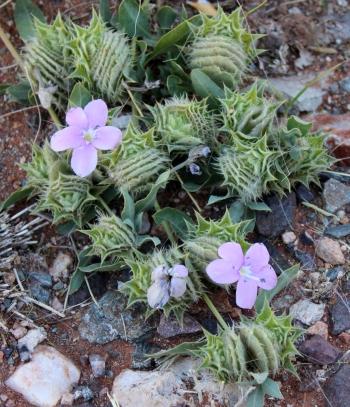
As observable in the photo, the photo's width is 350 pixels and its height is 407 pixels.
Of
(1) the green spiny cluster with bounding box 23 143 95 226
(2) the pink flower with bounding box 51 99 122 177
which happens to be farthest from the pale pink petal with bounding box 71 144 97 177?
(1) the green spiny cluster with bounding box 23 143 95 226

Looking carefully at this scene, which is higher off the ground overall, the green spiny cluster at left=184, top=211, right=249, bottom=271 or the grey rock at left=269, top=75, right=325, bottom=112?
the green spiny cluster at left=184, top=211, right=249, bottom=271

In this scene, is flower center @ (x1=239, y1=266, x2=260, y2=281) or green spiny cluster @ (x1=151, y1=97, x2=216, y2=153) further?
green spiny cluster @ (x1=151, y1=97, x2=216, y2=153)

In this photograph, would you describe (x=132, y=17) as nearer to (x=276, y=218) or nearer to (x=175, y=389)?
(x=276, y=218)

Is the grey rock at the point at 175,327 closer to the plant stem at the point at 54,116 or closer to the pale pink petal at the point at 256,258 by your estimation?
the pale pink petal at the point at 256,258

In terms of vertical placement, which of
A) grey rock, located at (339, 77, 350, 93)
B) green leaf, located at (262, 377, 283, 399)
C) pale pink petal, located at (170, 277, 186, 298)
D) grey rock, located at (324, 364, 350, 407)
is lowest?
grey rock, located at (324, 364, 350, 407)

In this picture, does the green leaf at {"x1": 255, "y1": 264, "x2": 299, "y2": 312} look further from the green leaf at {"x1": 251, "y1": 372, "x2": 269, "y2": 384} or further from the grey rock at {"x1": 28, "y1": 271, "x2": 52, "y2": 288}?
the grey rock at {"x1": 28, "y1": 271, "x2": 52, "y2": 288}

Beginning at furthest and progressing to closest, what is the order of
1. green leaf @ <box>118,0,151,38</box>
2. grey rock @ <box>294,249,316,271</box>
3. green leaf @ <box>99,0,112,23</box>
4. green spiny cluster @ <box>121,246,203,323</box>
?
green leaf @ <box>99,0,112,23</box>
green leaf @ <box>118,0,151,38</box>
grey rock @ <box>294,249,316,271</box>
green spiny cluster @ <box>121,246,203,323</box>
